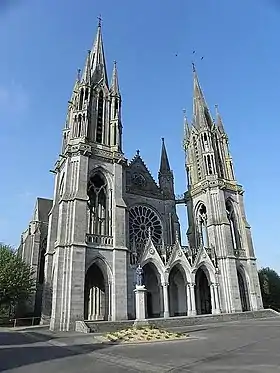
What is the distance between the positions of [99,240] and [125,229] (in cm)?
263

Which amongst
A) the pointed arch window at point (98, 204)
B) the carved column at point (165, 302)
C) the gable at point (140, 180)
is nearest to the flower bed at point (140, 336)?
the carved column at point (165, 302)

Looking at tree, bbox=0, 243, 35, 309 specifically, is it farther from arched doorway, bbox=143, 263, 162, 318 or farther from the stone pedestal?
the stone pedestal

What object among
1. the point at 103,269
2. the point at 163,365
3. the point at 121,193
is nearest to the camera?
the point at 163,365

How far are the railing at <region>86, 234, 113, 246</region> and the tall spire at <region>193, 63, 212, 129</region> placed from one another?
73.2ft

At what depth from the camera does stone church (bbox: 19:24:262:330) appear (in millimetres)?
24938

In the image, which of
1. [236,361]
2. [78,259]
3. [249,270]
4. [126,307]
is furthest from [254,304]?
[236,361]

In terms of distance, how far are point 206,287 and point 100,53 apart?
30826 millimetres

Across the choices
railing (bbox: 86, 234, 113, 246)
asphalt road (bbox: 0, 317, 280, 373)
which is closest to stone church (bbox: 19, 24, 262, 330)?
railing (bbox: 86, 234, 113, 246)

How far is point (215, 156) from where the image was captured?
3922 centimetres

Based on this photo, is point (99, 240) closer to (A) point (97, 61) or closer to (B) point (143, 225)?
(B) point (143, 225)

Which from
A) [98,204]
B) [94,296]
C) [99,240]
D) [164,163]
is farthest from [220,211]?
[94,296]

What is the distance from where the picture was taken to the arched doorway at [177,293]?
32325 millimetres

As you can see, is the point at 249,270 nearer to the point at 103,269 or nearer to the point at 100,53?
the point at 103,269

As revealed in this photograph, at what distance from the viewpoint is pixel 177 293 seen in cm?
3322
